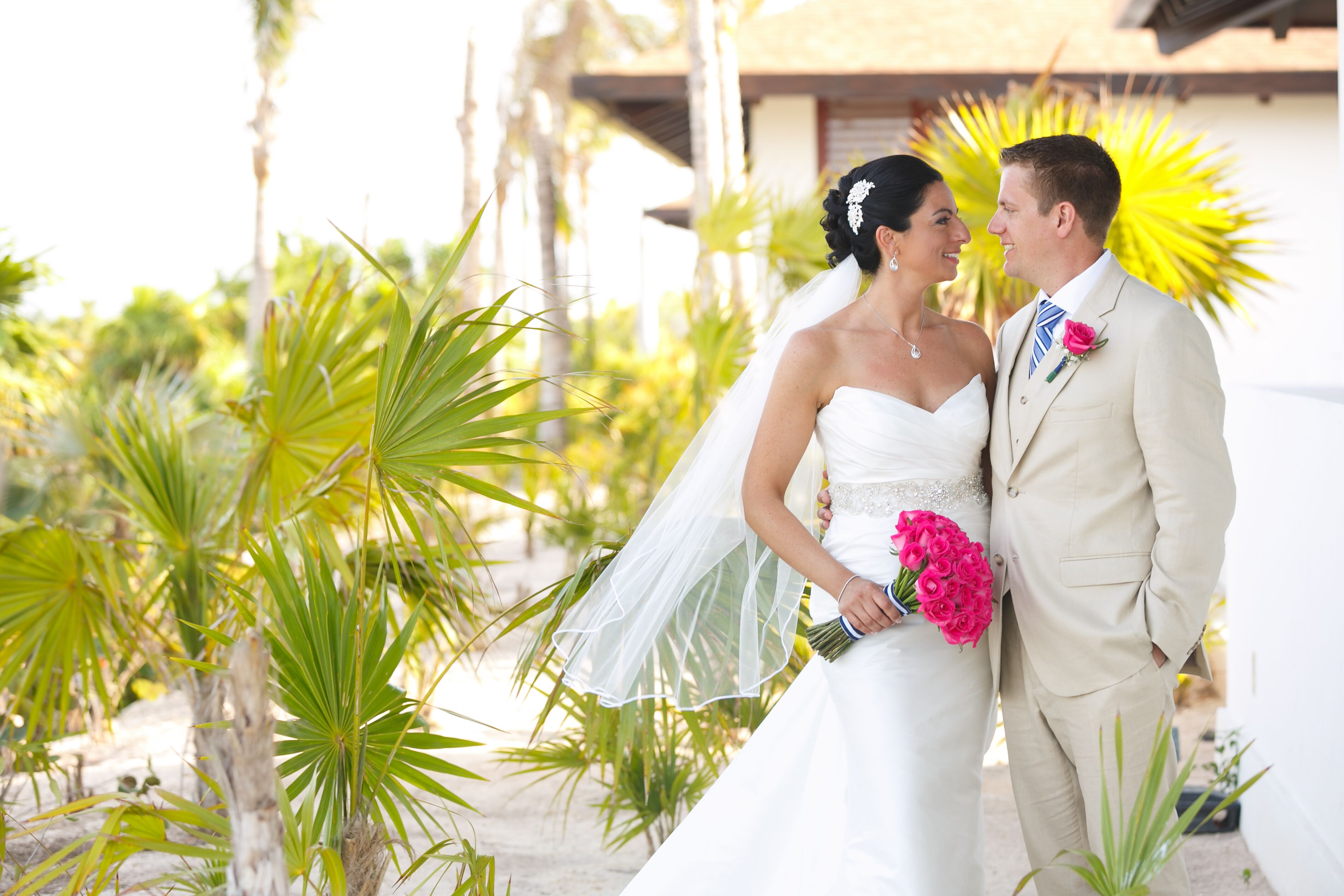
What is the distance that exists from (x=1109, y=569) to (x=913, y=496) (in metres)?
0.54

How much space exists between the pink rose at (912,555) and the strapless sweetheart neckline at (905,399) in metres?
0.44

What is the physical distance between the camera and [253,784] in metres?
2.35

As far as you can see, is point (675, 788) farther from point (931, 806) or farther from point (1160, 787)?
point (1160, 787)

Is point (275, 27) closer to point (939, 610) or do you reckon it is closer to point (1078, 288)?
point (1078, 288)

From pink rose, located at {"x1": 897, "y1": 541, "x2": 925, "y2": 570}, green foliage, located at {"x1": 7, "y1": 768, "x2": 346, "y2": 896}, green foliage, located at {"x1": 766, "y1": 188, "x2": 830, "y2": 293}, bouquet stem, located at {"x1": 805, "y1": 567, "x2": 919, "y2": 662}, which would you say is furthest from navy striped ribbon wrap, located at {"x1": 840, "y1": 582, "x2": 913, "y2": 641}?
green foliage, located at {"x1": 766, "y1": 188, "x2": 830, "y2": 293}

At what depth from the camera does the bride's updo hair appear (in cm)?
307

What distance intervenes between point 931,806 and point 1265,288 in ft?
37.2

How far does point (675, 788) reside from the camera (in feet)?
13.6

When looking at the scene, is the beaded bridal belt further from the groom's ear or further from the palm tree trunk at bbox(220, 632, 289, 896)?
the palm tree trunk at bbox(220, 632, 289, 896)

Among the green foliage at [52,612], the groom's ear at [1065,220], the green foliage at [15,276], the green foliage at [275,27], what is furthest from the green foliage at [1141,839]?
the green foliage at [275,27]

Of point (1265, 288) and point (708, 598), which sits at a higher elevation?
point (1265, 288)

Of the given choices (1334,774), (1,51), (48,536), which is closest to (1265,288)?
(1334,774)

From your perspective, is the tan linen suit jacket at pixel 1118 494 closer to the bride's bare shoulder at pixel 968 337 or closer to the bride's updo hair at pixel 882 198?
the bride's bare shoulder at pixel 968 337

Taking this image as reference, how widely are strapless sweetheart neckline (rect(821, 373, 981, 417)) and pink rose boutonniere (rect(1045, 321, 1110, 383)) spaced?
15.4 inches
